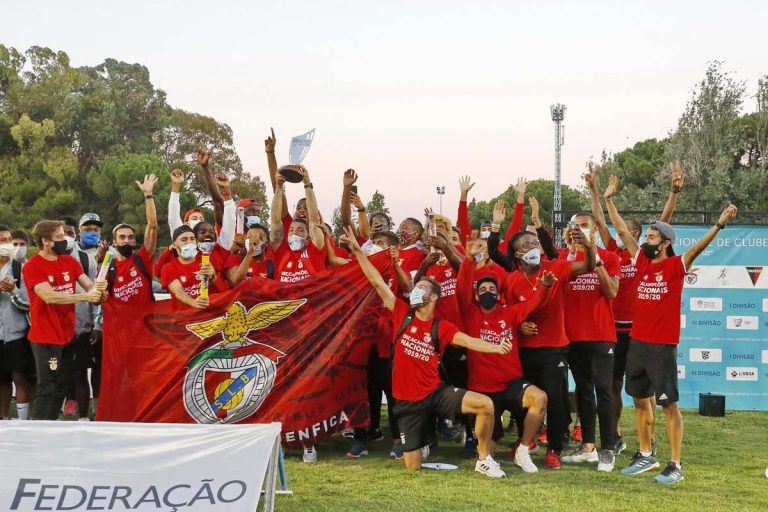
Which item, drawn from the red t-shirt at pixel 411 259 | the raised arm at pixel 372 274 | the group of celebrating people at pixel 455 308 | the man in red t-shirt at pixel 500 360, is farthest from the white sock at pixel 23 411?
the man in red t-shirt at pixel 500 360

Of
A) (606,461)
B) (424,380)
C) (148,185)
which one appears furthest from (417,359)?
(148,185)

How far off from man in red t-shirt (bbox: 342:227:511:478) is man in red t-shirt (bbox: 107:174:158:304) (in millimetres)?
1976

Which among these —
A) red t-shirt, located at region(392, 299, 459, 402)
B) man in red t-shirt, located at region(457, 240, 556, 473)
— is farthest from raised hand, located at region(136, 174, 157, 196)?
man in red t-shirt, located at region(457, 240, 556, 473)

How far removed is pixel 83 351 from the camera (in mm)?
9156

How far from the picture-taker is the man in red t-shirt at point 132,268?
27.1 feet

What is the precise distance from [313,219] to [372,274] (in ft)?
3.28

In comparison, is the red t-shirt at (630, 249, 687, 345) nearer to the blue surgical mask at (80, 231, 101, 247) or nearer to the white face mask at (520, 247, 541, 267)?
the white face mask at (520, 247, 541, 267)

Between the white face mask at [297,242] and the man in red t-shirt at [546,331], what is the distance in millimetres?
1930

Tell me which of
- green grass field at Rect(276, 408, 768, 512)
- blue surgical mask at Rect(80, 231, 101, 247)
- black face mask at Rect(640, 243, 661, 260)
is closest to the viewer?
green grass field at Rect(276, 408, 768, 512)

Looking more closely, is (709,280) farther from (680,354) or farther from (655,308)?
(655,308)

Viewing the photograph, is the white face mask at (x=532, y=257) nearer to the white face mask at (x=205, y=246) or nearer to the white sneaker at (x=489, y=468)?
the white sneaker at (x=489, y=468)

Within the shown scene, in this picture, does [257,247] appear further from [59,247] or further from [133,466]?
[133,466]

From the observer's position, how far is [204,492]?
5.35 meters

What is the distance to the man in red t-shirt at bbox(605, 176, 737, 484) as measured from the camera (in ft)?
24.4
